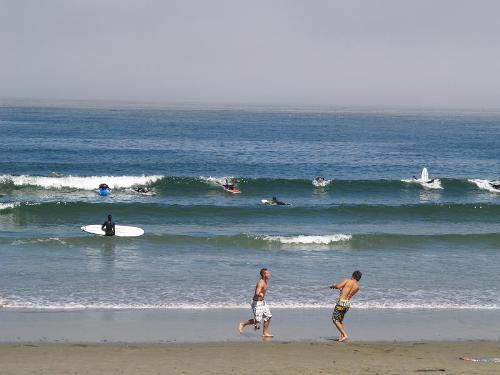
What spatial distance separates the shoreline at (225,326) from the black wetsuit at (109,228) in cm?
999

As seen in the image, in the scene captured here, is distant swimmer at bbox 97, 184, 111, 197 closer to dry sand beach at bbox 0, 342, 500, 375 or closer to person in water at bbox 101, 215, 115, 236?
person in water at bbox 101, 215, 115, 236

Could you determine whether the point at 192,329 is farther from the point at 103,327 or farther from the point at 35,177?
the point at 35,177

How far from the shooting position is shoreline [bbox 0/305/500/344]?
15.2 m

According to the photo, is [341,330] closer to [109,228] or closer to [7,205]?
[109,228]

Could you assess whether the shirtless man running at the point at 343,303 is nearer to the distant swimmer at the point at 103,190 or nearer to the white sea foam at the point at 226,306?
the white sea foam at the point at 226,306

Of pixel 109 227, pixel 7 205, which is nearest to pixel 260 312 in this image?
pixel 109 227

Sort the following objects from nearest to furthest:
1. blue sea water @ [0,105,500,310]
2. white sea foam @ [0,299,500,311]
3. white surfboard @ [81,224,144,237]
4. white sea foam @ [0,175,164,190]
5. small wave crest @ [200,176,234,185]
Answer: white sea foam @ [0,299,500,311], blue sea water @ [0,105,500,310], white surfboard @ [81,224,144,237], white sea foam @ [0,175,164,190], small wave crest @ [200,176,234,185]

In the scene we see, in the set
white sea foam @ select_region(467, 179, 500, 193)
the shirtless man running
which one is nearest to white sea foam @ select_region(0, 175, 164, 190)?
white sea foam @ select_region(467, 179, 500, 193)

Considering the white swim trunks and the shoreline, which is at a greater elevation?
the white swim trunks

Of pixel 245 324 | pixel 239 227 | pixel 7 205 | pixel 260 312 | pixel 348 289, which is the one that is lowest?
pixel 239 227

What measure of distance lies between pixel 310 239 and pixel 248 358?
14524mm

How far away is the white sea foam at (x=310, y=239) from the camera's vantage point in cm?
2748

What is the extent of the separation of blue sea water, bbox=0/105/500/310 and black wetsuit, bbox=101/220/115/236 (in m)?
0.31

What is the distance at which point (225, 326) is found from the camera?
16.3m
